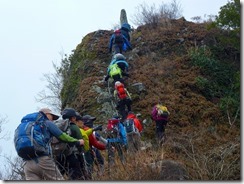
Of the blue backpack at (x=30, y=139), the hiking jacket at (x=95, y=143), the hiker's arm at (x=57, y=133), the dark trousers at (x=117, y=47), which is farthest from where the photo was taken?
the dark trousers at (x=117, y=47)

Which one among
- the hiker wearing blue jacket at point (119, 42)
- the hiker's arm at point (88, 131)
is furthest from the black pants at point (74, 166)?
the hiker wearing blue jacket at point (119, 42)

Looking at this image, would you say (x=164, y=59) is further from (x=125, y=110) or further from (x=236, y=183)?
(x=236, y=183)

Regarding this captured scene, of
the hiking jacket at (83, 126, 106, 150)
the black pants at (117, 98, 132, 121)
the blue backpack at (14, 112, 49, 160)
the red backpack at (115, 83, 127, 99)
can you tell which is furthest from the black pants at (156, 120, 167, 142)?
the blue backpack at (14, 112, 49, 160)

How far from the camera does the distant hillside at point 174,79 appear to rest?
14.4 meters

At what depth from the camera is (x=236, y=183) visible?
651cm

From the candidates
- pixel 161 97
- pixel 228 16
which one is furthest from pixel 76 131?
pixel 228 16

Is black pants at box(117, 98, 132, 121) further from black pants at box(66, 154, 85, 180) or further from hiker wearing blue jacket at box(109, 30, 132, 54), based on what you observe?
black pants at box(66, 154, 85, 180)

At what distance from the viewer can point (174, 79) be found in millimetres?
17656

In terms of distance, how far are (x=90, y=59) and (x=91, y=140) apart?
11387 millimetres

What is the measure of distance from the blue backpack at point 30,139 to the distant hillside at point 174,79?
388 centimetres

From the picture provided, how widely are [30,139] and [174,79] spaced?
35.3 ft

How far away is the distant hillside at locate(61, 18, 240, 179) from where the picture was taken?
1438 cm

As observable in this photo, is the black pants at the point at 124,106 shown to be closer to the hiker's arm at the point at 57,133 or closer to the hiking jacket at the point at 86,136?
the hiking jacket at the point at 86,136

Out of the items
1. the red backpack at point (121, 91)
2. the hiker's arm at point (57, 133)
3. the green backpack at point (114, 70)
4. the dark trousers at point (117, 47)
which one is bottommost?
the hiker's arm at point (57, 133)
